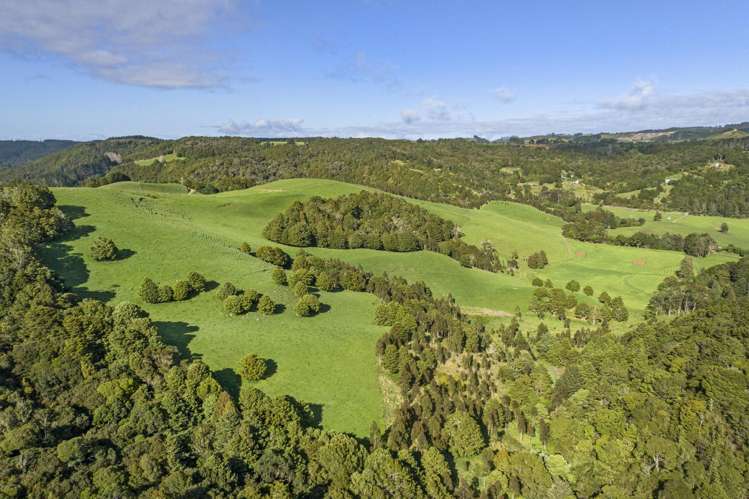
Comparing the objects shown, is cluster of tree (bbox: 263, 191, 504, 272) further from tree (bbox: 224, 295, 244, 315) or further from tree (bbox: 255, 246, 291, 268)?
tree (bbox: 224, 295, 244, 315)

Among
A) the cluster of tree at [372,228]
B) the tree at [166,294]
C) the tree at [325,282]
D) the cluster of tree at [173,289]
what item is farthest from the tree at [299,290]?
the cluster of tree at [372,228]

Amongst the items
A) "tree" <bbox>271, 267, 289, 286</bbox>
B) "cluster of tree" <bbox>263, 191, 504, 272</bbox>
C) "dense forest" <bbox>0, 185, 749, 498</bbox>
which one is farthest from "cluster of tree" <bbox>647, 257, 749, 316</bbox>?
"tree" <bbox>271, 267, 289, 286</bbox>

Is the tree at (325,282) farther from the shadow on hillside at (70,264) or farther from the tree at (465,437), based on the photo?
the tree at (465,437)

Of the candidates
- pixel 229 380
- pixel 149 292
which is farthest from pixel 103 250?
pixel 229 380

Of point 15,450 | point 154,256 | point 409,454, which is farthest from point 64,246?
point 409,454

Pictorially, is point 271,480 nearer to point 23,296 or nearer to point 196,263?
point 23,296

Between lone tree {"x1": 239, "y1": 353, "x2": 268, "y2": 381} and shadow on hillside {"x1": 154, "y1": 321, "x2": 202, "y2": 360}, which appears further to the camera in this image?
shadow on hillside {"x1": 154, "y1": 321, "x2": 202, "y2": 360}
